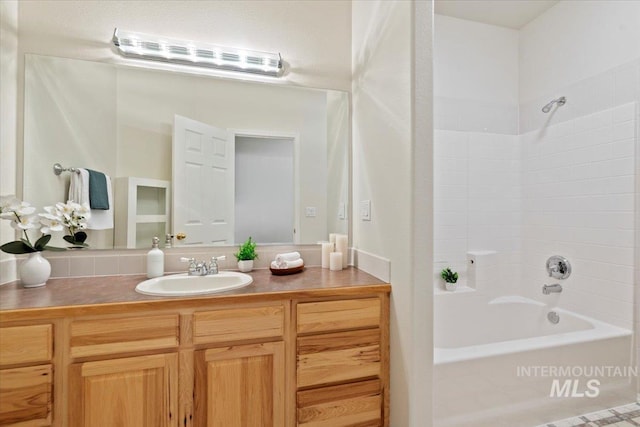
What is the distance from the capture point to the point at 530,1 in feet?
7.41

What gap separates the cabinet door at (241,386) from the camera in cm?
121

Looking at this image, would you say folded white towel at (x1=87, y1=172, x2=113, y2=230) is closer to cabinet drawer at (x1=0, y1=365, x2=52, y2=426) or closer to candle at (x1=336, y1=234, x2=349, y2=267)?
cabinet drawer at (x1=0, y1=365, x2=52, y2=426)

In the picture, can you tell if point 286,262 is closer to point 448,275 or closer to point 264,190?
point 264,190

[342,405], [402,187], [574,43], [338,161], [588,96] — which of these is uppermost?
[574,43]

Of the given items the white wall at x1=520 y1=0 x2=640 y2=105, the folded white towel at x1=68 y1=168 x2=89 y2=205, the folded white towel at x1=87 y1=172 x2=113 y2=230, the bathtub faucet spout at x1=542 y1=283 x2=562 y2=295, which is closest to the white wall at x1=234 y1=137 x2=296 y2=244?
the folded white towel at x1=87 y1=172 x2=113 y2=230

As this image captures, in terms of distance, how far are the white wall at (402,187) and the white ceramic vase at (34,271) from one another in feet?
5.17

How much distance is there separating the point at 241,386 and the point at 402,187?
3.56 ft

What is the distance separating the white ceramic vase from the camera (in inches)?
52.5

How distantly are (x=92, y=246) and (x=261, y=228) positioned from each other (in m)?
0.90

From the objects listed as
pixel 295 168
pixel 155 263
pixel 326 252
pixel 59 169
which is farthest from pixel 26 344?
pixel 295 168

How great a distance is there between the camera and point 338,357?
135 centimetres

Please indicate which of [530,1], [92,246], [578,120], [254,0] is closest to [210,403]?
[92,246]

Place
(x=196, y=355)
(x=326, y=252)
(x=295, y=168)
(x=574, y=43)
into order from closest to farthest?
(x=196, y=355) < (x=326, y=252) < (x=295, y=168) < (x=574, y=43)

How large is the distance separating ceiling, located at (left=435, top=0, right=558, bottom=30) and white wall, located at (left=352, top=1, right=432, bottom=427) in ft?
3.58
